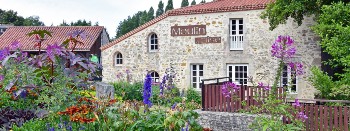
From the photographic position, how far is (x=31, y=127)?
Answer: 4402 millimetres

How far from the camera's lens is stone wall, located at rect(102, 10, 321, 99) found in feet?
52.6

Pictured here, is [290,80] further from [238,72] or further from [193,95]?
[238,72]

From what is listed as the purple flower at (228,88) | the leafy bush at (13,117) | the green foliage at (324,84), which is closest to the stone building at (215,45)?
the green foliage at (324,84)

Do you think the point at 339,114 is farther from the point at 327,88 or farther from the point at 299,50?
the point at 299,50

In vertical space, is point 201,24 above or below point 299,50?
above

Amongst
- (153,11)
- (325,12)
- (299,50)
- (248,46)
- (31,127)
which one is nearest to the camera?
(31,127)

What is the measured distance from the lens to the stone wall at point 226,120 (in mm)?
9266

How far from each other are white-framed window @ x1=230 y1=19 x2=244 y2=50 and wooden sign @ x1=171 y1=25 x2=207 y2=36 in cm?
115

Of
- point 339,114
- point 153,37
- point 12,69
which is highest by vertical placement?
point 153,37

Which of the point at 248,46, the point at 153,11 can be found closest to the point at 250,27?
the point at 248,46

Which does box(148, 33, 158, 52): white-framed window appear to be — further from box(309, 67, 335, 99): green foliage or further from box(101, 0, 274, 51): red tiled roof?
box(309, 67, 335, 99): green foliage

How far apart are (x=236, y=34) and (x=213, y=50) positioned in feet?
3.83

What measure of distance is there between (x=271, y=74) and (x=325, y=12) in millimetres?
5409

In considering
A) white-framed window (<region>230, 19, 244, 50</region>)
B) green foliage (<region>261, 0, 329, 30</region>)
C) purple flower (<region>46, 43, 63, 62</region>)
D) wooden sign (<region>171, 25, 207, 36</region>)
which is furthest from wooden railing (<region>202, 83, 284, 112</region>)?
wooden sign (<region>171, 25, 207, 36</region>)
